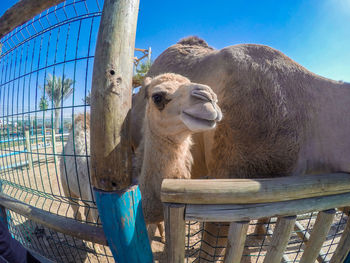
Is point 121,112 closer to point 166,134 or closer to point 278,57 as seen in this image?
point 166,134

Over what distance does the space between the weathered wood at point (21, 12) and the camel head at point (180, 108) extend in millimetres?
1076

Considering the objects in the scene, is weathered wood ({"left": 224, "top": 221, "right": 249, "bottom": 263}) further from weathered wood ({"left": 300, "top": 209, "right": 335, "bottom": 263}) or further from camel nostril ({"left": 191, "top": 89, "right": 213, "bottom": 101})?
camel nostril ({"left": 191, "top": 89, "right": 213, "bottom": 101})

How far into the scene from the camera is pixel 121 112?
0.88 m

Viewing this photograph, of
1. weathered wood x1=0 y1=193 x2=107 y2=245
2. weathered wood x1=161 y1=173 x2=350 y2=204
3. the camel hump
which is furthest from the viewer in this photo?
the camel hump

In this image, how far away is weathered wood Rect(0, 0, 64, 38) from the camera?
151 cm

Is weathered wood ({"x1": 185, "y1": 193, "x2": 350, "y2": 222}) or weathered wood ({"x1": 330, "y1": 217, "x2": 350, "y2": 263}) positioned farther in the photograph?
weathered wood ({"x1": 330, "y1": 217, "x2": 350, "y2": 263})

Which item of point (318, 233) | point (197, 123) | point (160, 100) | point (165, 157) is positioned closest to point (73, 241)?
point (165, 157)

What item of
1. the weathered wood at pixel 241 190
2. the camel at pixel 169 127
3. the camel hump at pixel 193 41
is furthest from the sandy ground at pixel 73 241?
the camel hump at pixel 193 41

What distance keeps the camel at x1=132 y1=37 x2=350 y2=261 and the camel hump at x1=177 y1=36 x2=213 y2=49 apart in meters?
1.14

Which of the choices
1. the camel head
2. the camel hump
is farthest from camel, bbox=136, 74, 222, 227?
the camel hump

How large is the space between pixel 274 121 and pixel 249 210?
1.27 m

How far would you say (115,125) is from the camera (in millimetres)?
866

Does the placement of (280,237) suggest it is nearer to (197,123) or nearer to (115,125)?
(197,123)

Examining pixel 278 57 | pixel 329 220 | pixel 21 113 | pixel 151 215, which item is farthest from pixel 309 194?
pixel 21 113
